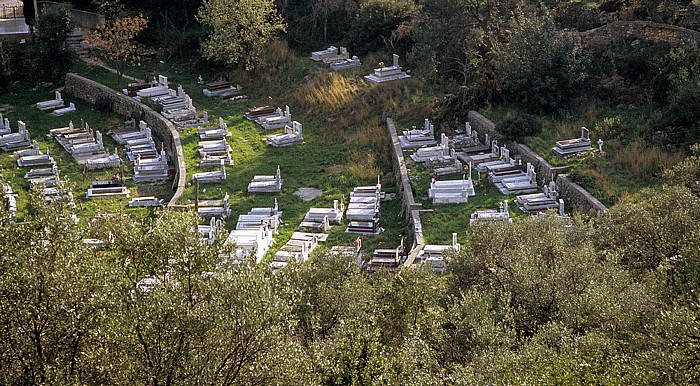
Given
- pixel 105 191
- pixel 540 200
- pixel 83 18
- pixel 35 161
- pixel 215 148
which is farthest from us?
pixel 83 18

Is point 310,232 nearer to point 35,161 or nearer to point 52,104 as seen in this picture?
point 35,161

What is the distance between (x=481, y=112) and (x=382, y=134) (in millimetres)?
4970

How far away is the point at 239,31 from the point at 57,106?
1089 cm

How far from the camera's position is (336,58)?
2282 inches

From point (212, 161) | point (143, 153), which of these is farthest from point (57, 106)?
point (212, 161)

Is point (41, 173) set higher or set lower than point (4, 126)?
higher

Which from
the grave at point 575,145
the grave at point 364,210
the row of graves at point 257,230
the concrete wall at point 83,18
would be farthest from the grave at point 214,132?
the concrete wall at point 83,18

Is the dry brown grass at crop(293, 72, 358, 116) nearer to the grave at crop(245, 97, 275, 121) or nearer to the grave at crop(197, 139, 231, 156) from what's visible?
the grave at crop(245, 97, 275, 121)

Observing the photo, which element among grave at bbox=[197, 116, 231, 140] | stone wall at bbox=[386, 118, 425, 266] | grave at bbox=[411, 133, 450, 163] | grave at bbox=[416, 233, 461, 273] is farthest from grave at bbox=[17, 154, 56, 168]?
grave at bbox=[416, 233, 461, 273]

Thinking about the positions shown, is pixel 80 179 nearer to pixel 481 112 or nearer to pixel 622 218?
pixel 481 112

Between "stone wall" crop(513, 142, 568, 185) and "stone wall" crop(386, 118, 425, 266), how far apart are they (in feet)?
15.9

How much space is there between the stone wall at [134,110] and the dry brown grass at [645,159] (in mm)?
18229

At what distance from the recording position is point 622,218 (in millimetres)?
29516

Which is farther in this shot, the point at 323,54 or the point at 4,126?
the point at 323,54
